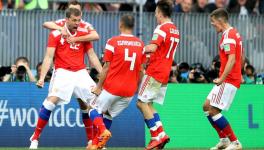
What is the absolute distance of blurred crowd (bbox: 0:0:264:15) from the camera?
24.2m

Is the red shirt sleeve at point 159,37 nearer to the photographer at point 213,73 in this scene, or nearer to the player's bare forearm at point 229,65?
the player's bare forearm at point 229,65

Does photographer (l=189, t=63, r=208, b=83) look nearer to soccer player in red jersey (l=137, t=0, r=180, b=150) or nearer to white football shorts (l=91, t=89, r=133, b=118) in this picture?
soccer player in red jersey (l=137, t=0, r=180, b=150)

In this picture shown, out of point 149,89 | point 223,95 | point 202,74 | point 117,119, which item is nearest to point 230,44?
point 223,95

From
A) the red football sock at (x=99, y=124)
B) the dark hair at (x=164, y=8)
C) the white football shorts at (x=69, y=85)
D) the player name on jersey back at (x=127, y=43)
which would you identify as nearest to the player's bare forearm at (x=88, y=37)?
the white football shorts at (x=69, y=85)

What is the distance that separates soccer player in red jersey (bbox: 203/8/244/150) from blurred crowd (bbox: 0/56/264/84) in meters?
4.04

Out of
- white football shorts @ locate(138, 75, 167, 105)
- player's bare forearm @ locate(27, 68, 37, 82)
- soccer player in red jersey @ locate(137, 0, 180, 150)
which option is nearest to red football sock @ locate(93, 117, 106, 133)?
soccer player in red jersey @ locate(137, 0, 180, 150)

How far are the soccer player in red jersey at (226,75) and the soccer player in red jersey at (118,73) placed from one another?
5.20 feet

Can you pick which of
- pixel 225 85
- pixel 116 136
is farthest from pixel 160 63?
pixel 116 136

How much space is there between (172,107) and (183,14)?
3583mm

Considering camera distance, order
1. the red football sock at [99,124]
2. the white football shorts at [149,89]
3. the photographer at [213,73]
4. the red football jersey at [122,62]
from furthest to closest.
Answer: the photographer at [213,73] → the white football shorts at [149,89] → the red football sock at [99,124] → the red football jersey at [122,62]

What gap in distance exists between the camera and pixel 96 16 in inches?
961

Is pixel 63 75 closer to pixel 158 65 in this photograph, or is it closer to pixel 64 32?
pixel 64 32

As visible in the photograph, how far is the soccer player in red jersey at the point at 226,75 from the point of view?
18406 millimetres

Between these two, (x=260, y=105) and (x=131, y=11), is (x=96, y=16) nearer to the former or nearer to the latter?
(x=131, y=11)
